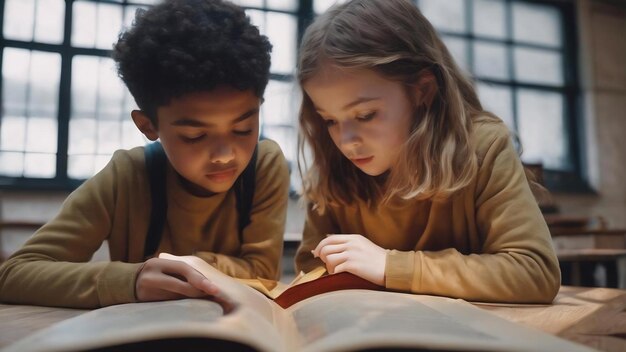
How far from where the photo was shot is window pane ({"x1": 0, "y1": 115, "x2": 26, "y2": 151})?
129 inches

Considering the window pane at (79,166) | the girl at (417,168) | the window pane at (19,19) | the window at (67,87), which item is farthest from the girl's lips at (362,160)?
the window pane at (19,19)

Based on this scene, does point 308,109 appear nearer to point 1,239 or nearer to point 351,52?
point 351,52

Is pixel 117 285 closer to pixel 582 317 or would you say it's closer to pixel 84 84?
pixel 582 317

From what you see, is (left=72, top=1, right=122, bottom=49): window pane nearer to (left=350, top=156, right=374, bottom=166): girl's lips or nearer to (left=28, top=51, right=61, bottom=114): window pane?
(left=28, top=51, right=61, bottom=114): window pane

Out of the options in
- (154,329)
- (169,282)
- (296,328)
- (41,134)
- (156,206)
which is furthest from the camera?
(41,134)

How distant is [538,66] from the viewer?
15.8 ft

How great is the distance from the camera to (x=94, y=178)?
1072mm

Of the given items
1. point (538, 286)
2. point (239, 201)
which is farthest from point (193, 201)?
point (538, 286)

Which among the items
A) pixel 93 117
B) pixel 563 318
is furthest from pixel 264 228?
pixel 93 117

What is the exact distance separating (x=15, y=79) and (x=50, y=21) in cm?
46

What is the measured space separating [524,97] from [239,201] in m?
4.20

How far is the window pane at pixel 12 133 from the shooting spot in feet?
10.7

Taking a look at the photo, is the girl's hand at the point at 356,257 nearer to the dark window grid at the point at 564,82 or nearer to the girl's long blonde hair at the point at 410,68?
the girl's long blonde hair at the point at 410,68

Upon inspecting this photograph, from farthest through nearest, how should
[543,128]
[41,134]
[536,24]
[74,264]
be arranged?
[536,24], [543,128], [41,134], [74,264]
